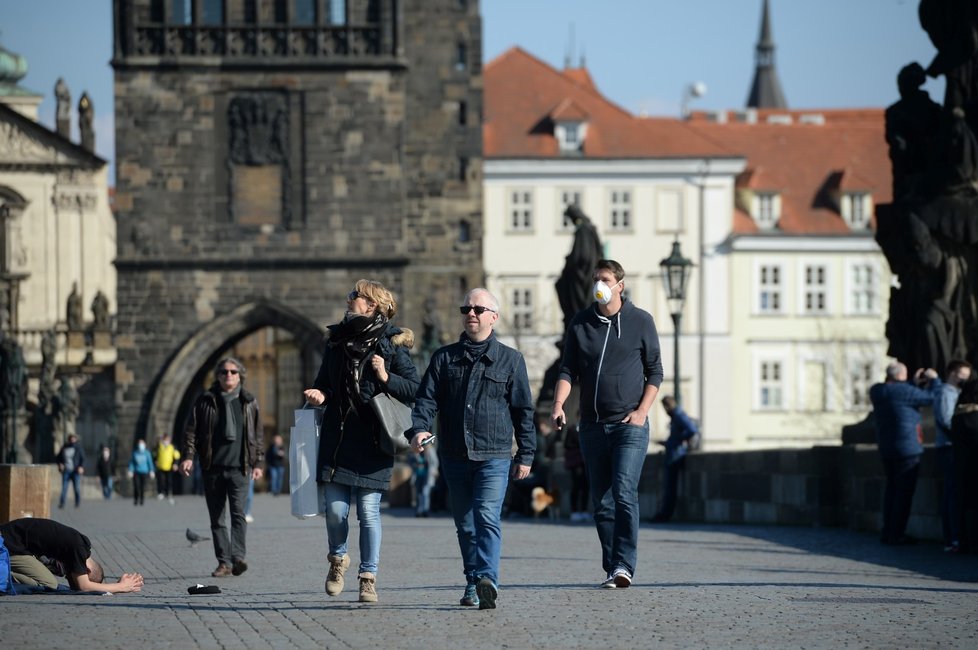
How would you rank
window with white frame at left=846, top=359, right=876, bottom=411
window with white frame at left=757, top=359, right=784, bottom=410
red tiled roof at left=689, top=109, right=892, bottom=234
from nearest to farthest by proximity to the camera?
window with white frame at left=757, top=359, right=784, bottom=410
window with white frame at left=846, top=359, right=876, bottom=411
red tiled roof at left=689, top=109, right=892, bottom=234

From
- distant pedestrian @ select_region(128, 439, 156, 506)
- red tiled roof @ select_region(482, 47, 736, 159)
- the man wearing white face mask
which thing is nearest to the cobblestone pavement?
the man wearing white face mask

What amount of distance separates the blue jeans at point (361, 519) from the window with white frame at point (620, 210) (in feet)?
179

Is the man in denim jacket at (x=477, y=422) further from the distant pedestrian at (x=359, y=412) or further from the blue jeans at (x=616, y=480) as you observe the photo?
the blue jeans at (x=616, y=480)

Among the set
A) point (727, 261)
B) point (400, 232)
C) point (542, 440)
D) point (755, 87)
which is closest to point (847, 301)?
point (727, 261)

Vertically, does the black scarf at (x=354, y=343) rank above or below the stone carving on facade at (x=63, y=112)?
below

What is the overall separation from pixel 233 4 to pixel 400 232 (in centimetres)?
583

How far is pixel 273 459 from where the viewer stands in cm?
4597

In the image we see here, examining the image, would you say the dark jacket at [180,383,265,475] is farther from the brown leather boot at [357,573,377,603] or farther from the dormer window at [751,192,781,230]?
the dormer window at [751,192,781,230]

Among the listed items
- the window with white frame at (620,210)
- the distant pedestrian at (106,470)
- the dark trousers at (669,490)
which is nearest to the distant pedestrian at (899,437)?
the dark trousers at (669,490)

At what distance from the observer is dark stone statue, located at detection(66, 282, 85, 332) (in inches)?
2144

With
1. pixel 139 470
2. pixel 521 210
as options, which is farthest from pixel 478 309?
pixel 521 210

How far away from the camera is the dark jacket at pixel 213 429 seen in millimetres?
13984

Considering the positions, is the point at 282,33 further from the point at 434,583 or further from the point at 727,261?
the point at 434,583

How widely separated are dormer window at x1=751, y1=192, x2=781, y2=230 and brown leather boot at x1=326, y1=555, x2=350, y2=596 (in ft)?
189
